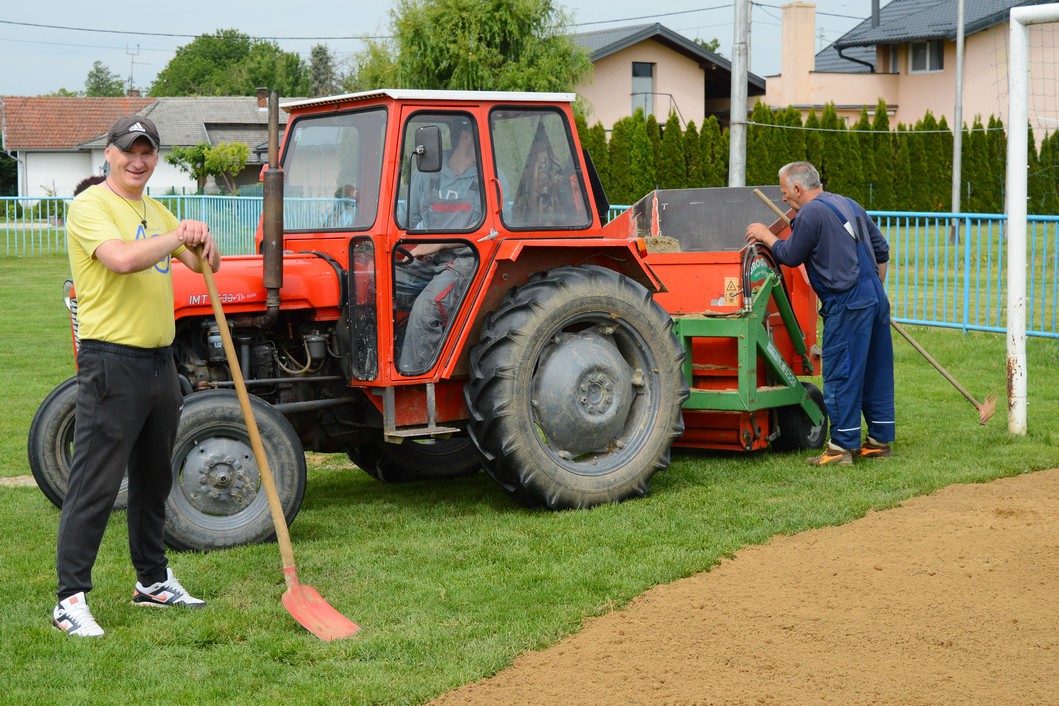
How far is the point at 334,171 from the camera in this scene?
691 cm

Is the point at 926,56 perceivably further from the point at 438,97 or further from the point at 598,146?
the point at 438,97

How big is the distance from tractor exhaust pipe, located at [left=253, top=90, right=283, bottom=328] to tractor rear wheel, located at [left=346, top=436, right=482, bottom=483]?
1.58 m

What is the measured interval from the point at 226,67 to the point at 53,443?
97.4m

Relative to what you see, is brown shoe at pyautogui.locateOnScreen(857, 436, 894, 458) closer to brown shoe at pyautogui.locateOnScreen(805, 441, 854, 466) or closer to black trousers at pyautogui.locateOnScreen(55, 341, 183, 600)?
→ brown shoe at pyautogui.locateOnScreen(805, 441, 854, 466)

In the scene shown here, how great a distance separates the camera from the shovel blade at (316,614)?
16.1ft

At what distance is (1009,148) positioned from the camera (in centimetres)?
862

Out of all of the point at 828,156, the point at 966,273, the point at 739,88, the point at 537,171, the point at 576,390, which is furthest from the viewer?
the point at 828,156

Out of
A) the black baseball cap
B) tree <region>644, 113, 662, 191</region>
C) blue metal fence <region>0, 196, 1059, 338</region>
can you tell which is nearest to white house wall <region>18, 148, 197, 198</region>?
tree <region>644, 113, 662, 191</region>

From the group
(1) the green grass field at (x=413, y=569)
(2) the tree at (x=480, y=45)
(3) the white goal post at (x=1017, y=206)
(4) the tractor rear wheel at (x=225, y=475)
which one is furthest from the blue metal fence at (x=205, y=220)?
(4) the tractor rear wheel at (x=225, y=475)

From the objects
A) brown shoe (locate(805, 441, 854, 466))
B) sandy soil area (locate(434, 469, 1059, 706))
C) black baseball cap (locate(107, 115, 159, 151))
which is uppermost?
black baseball cap (locate(107, 115, 159, 151))

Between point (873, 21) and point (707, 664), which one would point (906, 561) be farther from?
point (873, 21)

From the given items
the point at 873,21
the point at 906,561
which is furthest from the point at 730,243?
the point at 873,21

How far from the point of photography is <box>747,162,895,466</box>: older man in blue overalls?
7.80 metres

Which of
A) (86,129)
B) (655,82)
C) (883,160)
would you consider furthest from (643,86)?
(86,129)
